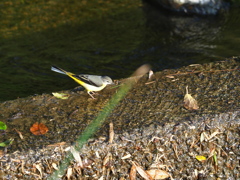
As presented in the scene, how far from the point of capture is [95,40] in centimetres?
834

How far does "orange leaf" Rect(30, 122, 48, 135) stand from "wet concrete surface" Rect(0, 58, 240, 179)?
5 centimetres

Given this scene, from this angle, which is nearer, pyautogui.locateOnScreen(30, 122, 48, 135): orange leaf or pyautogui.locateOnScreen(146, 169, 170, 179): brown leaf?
pyautogui.locateOnScreen(146, 169, 170, 179): brown leaf

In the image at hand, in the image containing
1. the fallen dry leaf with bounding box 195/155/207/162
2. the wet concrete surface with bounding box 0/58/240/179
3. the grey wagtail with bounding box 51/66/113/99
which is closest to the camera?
the wet concrete surface with bounding box 0/58/240/179

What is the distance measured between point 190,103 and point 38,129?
1642mm

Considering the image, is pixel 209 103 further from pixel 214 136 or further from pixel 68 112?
pixel 68 112

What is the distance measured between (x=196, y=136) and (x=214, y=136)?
18 cm

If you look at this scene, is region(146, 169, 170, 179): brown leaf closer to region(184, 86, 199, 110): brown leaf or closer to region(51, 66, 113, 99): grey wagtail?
region(184, 86, 199, 110): brown leaf

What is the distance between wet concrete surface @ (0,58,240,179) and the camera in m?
3.33

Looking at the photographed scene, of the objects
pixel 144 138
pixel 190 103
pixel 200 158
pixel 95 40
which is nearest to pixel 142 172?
pixel 144 138

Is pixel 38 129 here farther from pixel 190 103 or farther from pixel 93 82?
pixel 190 103

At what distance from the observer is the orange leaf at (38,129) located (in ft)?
11.9

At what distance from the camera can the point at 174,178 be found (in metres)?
3.46

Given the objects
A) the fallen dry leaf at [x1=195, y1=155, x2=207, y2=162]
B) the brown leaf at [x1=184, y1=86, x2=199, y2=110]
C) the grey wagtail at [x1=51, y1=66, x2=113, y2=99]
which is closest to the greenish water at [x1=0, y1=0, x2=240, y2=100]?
the grey wagtail at [x1=51, y1=66, x2=113, y2=99]

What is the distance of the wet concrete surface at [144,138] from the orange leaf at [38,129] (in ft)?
0.17
